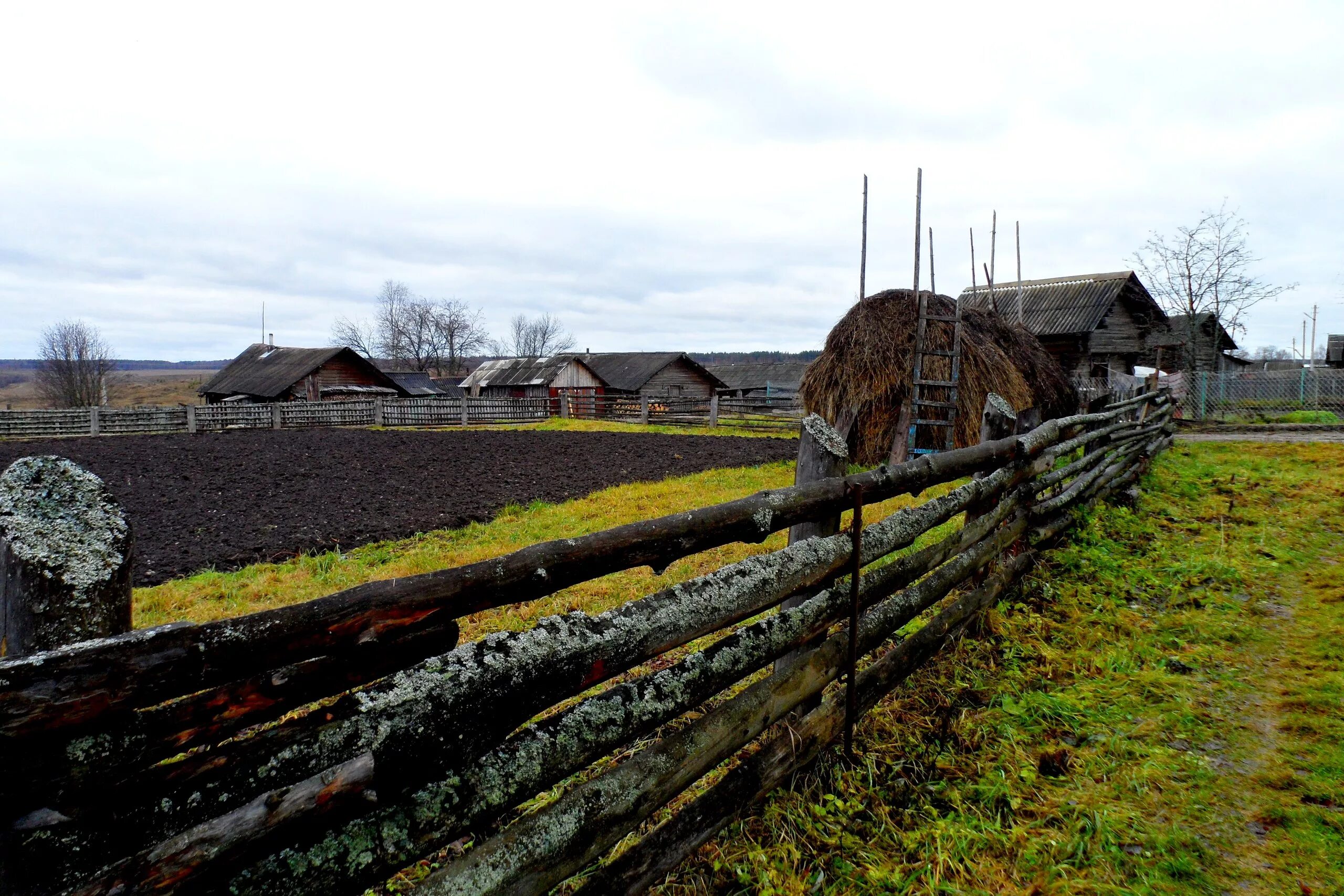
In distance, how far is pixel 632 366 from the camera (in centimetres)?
4069

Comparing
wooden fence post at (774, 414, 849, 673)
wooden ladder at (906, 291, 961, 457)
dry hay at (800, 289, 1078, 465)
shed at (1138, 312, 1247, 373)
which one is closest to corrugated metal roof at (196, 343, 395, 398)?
dry hay at (800, 289, 1078, 465)

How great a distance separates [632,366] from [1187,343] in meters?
27.0

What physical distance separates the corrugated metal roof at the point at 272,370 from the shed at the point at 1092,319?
101 feet

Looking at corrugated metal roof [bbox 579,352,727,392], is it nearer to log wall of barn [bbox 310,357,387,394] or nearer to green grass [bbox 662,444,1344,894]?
log wall of barn [bbox 310,357,387,394]

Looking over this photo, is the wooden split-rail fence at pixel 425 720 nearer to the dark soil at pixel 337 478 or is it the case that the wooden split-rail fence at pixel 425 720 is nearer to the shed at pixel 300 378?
the dark soil at pixel 337 478

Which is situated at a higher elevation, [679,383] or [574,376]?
[574,376]

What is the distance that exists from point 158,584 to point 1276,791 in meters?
7.87

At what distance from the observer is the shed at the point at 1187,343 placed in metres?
23.8

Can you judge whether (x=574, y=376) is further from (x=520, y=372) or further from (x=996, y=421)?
(x=996, y=421)

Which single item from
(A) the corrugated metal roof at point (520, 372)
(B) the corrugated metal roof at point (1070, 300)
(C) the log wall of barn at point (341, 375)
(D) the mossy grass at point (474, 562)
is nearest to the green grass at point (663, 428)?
(B) the corrugated metal roof at point (1070, 300)

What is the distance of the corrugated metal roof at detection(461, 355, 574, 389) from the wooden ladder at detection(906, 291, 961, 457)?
3089cm

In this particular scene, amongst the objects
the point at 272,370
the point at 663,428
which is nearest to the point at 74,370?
the point at 272,370

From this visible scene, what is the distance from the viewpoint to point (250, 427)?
2700cm

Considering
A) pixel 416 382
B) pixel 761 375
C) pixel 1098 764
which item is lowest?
pixel 1098 764
